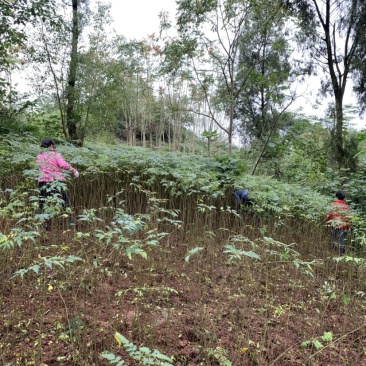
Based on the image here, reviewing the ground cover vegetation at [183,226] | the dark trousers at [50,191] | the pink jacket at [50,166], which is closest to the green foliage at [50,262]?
the ground cover vegetation at [183,226]

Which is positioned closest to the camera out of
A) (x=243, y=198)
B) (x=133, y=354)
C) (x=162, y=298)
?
(x=133, y=354)

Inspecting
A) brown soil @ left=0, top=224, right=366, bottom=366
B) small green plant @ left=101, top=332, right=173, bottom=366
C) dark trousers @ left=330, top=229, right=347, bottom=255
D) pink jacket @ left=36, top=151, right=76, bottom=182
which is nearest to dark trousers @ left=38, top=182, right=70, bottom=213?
pink jacket @ left=36, top=151, right=76, bottom=182

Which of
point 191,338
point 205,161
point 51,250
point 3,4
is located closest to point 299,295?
point 191,338

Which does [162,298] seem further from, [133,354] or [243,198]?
[243,198]

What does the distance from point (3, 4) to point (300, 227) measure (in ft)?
19.9

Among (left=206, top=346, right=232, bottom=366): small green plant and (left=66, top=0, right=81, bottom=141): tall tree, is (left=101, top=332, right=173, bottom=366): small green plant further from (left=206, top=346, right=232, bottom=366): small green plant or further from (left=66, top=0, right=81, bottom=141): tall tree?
(left=66, top=0, right=81, bottom=141): tall tree

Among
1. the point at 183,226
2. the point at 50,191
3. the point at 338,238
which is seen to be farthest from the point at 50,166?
the point at 338,238

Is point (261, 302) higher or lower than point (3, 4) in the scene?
lower

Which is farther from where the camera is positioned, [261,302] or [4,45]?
[4,45]

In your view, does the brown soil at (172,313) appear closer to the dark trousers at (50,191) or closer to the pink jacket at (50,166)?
the dark trousers at (50,191)

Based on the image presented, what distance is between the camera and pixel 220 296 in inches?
103

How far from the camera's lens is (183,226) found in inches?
156

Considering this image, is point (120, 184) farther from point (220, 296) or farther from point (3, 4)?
point (3, 4)

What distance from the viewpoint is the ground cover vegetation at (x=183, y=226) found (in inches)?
76.0
